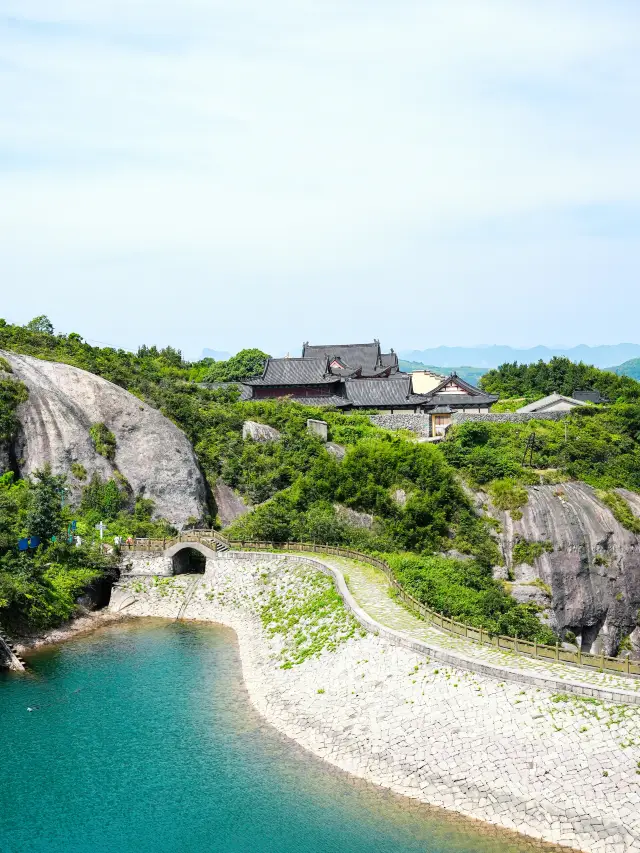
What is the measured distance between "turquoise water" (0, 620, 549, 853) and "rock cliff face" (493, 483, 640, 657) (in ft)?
75.7

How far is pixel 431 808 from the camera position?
26.0m

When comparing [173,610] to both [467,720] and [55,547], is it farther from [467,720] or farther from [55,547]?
[467,720]

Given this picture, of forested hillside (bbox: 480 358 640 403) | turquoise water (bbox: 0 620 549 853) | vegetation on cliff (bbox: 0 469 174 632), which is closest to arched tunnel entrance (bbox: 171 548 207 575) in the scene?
vegetation on cliff (bbox: 0 469 174 632)

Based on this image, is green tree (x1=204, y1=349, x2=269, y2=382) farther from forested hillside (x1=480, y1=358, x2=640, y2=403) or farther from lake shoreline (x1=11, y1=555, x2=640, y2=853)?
lake shoreline (x1=11, y1=555, x2=640, y2=853)

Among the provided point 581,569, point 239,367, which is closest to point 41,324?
point 239,367

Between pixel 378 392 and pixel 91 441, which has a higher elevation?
pixel 378 392

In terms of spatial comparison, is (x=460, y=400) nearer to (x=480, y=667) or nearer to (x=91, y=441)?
(x=91, y=441)

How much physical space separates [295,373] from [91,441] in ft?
91.1

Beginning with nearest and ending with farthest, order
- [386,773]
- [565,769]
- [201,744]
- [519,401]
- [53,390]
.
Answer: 1. [565,769]
2. [386,773]
3. [201,744]
4. [53,390]
5. [519,401]

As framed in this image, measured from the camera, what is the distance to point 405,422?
7369cm

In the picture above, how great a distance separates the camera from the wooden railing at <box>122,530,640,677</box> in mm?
29766

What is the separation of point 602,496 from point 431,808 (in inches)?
1501

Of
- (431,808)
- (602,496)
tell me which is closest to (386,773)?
(431,808)

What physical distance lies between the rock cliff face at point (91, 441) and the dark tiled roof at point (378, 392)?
2206 centimetres
